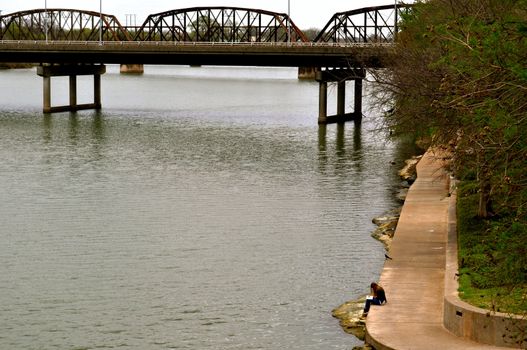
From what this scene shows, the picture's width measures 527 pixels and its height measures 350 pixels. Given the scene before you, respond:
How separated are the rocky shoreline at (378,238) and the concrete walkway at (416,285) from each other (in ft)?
1.92

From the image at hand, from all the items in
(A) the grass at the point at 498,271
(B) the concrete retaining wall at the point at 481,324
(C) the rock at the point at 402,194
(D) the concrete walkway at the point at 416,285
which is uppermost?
(A) the grass at the point at 498,271

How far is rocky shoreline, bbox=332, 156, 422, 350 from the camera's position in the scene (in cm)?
2955

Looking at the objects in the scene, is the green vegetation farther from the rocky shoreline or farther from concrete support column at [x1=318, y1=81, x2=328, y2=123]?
concrete support column at [x1=318, y1=81, x2=328, y2=123]

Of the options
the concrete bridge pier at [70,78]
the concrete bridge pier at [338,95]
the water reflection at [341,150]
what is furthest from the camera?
the concrete bridge pier at [70,78]

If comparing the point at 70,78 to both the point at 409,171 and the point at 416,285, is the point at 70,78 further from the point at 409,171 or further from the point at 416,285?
the point at 416,285

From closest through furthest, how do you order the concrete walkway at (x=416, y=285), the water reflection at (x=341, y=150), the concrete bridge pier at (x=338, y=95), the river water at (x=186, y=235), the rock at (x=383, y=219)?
1. the concrete walkway at (x=416, y=285)
2. the river water at (x=186, y=235)
3. the rock at (x=383, y=219)
4. the water reflection at (x=341, y=150)
5. the concrete bridge pier at (x=338, y=95)

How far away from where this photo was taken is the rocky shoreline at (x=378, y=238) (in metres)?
29.5

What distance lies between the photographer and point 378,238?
4200 cm

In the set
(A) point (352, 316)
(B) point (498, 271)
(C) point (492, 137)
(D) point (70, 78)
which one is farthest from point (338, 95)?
(C) point (492, 137)

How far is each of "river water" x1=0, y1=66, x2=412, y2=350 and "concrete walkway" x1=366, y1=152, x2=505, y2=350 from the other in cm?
106

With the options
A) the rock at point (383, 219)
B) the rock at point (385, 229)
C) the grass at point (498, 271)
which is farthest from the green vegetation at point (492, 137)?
the rock at point (383, 219)

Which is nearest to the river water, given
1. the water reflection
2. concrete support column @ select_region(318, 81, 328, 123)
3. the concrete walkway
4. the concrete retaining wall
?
the water reflection

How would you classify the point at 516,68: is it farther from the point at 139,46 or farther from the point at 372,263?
the point at 139,46

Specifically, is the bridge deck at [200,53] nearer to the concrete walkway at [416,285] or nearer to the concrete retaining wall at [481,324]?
the concrete walkway at [416,285]
